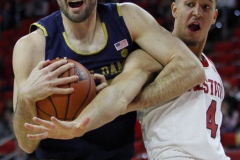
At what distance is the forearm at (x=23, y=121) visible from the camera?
323cm

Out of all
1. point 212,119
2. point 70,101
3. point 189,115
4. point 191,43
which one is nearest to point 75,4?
point 70,101

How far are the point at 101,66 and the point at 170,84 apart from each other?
0.50 metres

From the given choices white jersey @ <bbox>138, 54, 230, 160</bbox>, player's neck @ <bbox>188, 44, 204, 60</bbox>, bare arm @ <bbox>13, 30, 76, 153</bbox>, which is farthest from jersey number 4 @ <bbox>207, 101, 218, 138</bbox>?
bare arm @ <bbox>13, 30, 76, 153</bbox>

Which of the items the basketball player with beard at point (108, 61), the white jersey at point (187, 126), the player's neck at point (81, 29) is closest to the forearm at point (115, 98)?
the basketball player with beard at point (108, 61)

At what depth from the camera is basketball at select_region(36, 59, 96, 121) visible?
3.02m

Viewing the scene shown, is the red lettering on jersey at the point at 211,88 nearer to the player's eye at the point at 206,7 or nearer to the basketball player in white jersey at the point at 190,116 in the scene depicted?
the basketball player in white jersey at the point at 190,116

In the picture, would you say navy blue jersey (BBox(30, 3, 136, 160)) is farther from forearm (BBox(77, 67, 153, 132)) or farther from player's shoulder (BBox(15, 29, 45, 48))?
forearm (BBox(77, 67, 153, 132))

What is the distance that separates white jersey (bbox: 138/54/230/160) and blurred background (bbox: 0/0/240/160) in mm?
2566

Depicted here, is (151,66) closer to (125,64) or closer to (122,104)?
Answer: (125,64)

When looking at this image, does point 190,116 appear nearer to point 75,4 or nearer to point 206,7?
point 206,7

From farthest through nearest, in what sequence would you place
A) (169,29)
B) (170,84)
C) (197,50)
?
(169,29)
(197,50)
(170,84)

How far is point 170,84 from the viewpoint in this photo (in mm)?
3402

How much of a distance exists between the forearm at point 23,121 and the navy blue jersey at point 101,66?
20 centimetres

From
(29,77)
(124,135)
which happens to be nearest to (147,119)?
(124,135)
